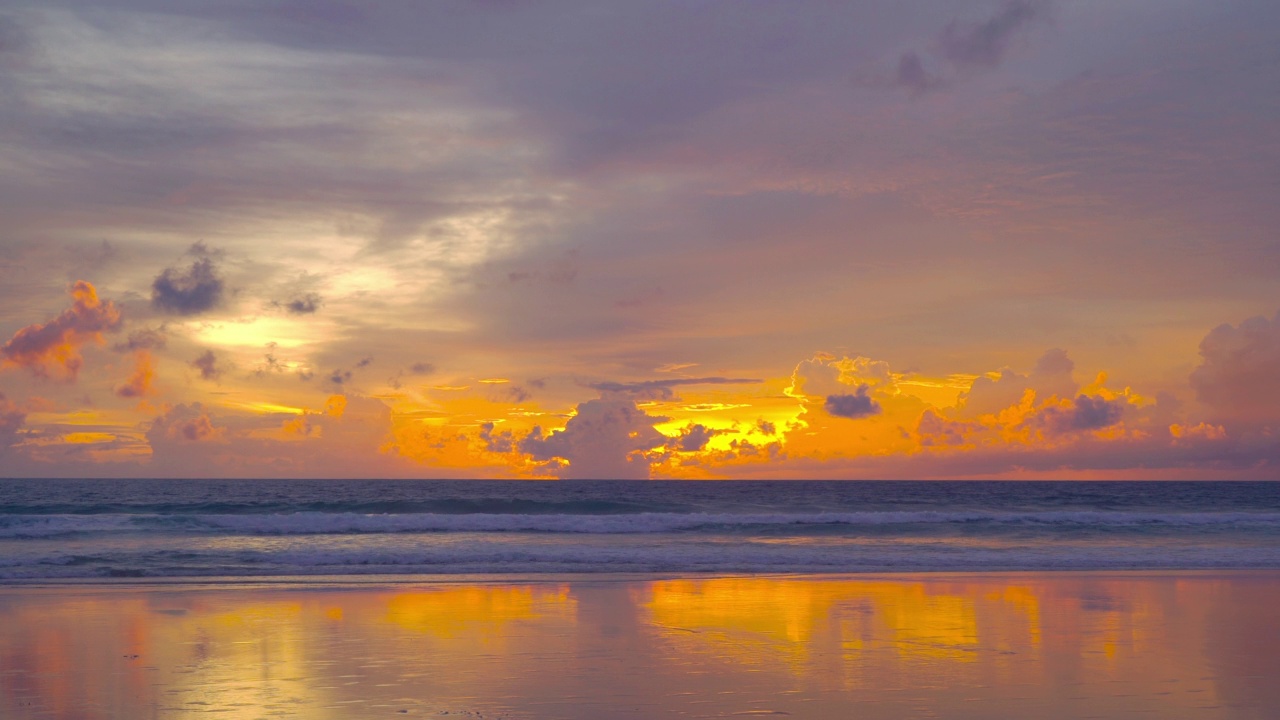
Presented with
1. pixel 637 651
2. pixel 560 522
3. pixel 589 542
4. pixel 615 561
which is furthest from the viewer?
pixel 560 522

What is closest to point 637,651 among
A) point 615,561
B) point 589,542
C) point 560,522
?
point 615,561

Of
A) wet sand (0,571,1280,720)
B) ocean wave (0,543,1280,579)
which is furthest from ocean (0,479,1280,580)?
wet sand (0,571,1280,720)

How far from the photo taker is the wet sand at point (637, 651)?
8469 mm

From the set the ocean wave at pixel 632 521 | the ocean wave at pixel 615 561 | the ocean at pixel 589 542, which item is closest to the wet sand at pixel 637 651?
the ocean wave at pixel 615 561

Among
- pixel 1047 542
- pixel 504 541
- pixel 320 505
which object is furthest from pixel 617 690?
pixel 320 505

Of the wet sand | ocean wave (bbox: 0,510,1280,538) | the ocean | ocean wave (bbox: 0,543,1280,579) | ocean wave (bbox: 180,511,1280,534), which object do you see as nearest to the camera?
the wet sand

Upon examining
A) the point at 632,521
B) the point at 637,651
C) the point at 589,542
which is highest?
the point at 632,521

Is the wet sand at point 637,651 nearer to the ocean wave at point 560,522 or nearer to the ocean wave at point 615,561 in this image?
the ocean wave at point 615,561

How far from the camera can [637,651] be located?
10.8m

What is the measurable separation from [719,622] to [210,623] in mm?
6629

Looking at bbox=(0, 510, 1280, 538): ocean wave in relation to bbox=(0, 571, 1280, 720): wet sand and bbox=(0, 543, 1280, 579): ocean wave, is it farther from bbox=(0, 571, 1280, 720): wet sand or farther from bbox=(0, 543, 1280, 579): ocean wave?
bbox=(0, 571, 1280, 720): wet sand

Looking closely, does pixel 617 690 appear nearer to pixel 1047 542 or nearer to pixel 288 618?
pixel 288 618

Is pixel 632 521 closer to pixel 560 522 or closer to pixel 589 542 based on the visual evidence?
pixel 560 522

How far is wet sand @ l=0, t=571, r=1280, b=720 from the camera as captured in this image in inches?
333
